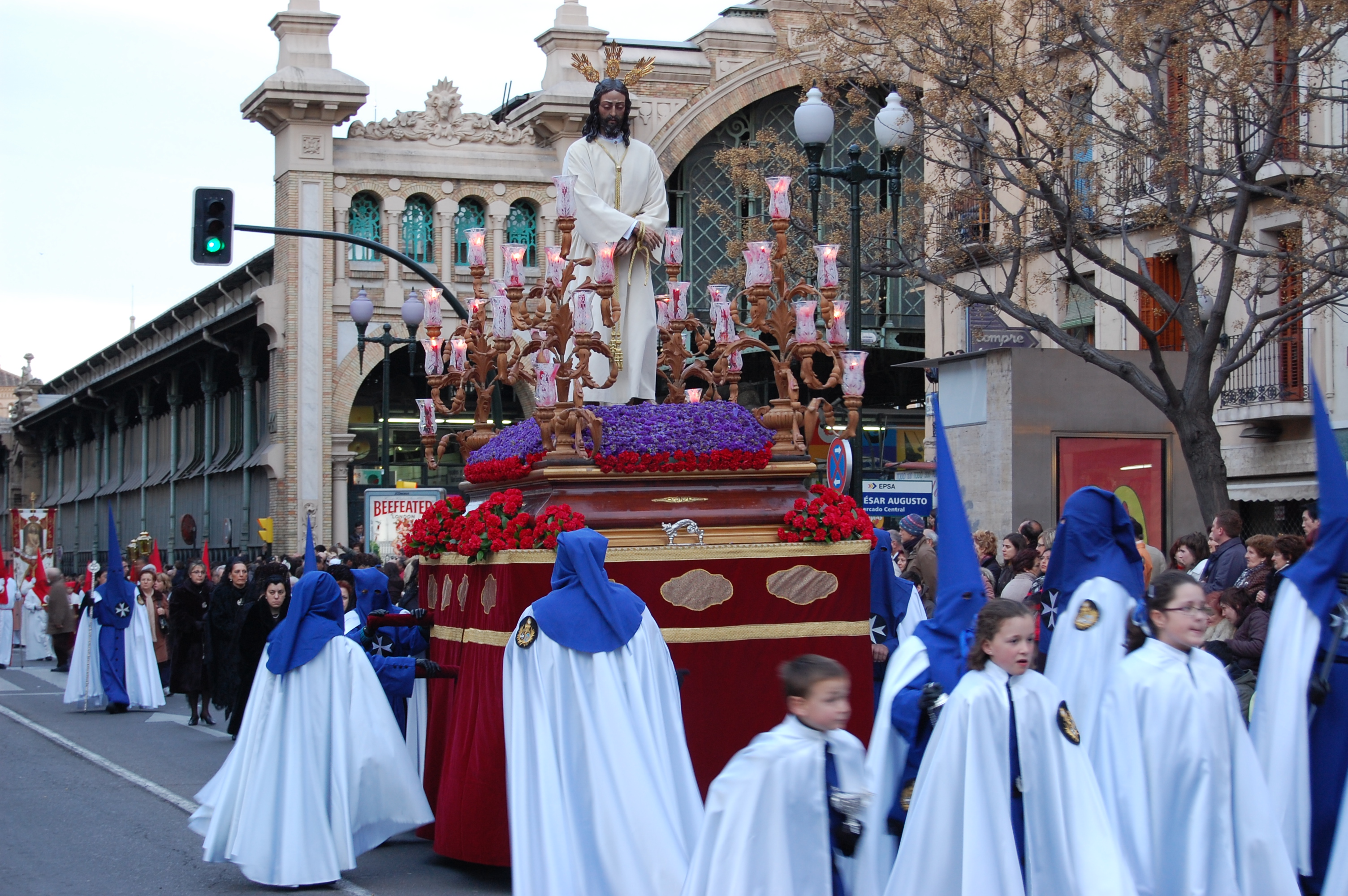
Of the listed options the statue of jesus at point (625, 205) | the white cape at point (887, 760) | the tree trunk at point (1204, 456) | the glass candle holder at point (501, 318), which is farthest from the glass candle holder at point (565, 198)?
the tree trunk at point (1204, 456)

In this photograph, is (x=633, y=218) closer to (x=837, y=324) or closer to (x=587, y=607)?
(x=837, y=324)

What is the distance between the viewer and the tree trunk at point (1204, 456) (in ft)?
53.0

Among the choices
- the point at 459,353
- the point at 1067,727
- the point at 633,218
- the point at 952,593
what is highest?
the point at 633,218

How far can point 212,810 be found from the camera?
9.21m

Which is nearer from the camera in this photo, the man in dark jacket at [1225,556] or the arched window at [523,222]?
the man in dark jacket at [1225,556]

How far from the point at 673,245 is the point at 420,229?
Answer: 26.7m

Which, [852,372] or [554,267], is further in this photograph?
[554,267]

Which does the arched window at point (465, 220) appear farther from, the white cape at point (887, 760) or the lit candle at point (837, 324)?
the white cape at point (887, 760)

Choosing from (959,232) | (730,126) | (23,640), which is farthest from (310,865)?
(730,126)

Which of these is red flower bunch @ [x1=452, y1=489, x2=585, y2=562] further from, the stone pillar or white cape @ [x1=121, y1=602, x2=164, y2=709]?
the stone pillar

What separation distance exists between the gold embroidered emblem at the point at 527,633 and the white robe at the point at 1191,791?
266cm

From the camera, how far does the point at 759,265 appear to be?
31.8ft

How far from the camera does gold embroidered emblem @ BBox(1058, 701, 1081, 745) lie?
5871 millimetres

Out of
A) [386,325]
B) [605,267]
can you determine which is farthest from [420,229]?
[605,267]
